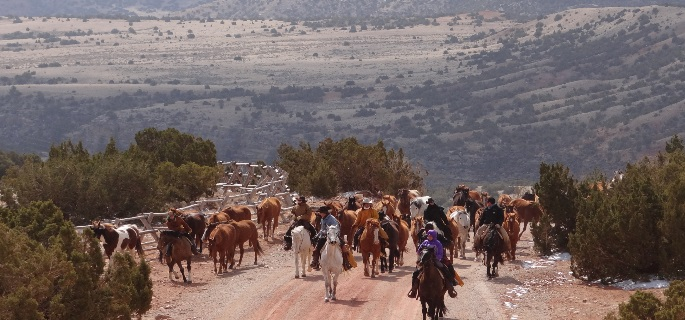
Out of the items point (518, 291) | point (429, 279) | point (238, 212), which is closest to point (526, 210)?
point (238, 212)

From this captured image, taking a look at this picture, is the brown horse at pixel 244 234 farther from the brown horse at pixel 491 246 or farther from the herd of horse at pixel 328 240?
the brown horse at pixel 491 246

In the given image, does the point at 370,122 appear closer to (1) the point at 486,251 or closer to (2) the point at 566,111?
(2) the point at 566,111

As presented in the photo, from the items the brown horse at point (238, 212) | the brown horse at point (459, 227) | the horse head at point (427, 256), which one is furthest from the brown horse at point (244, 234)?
the horse head at point (427, 256)

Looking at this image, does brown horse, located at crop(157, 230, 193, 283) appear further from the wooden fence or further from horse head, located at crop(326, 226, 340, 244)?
horse head, located at crop(326, 226, 340, 244)

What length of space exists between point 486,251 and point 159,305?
7.71 m

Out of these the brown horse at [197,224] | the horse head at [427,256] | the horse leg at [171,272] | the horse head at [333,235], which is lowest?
the horse leg at [171,272]

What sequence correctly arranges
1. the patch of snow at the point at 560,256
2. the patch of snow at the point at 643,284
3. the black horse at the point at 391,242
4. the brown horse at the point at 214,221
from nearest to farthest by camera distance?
the patch of snow at the point at 643,284
the black horse at the point at 391,242
the brown horse at the point at 214,221
the patch of snow at the point at 560,256

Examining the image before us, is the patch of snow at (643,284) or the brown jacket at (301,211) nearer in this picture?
the patch of snow at (643,284)

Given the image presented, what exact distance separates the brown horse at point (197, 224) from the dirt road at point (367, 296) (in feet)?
7.16

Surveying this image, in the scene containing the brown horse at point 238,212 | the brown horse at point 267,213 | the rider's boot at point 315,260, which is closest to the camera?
the rider's boot at point 315,260

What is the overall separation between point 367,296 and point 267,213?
11.2 m

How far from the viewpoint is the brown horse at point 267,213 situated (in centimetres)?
3556

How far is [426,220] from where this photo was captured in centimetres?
2720

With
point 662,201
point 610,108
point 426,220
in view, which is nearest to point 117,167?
point 426,220
